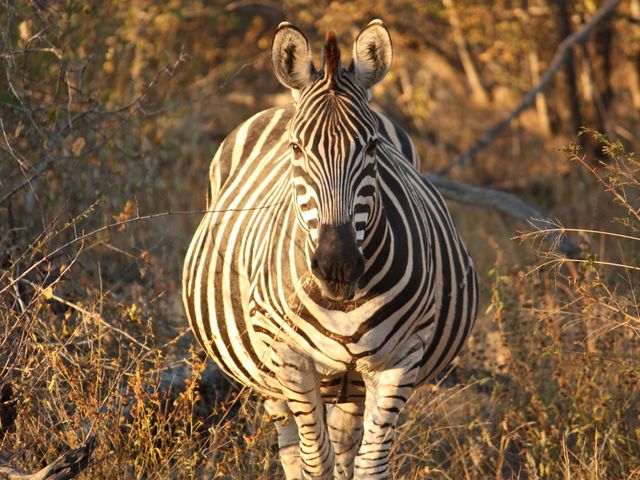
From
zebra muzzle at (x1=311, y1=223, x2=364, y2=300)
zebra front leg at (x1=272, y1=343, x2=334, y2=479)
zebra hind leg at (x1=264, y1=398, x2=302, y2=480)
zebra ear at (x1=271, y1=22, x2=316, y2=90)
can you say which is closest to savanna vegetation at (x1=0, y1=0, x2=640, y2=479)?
zebra hind leg at (x1=264, y1=398, x2=302, y2=480)

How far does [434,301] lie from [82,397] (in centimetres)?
140

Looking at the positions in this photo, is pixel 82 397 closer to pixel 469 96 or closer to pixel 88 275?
pixel 88 275

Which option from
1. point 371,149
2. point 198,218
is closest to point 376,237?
point 371,149

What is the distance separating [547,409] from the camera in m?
4.98

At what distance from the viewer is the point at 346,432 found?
4445mm

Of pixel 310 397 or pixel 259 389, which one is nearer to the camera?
pixel 310 397

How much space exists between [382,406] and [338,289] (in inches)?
24.2

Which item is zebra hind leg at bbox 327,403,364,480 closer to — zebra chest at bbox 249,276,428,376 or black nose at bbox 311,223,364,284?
zebra chest at bbox 249,276,428,376

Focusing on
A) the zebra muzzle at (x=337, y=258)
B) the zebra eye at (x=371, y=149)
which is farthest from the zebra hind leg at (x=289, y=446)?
the zebra eye at (x=371, y=149)

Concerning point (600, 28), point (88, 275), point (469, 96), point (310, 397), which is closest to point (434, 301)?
point (310, 397)

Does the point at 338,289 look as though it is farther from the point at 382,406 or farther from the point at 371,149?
the point at 382,406

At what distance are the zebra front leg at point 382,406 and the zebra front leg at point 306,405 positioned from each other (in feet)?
0.64

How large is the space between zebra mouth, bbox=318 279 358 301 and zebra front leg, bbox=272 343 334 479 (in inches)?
15.8

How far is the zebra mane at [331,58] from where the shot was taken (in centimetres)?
334
